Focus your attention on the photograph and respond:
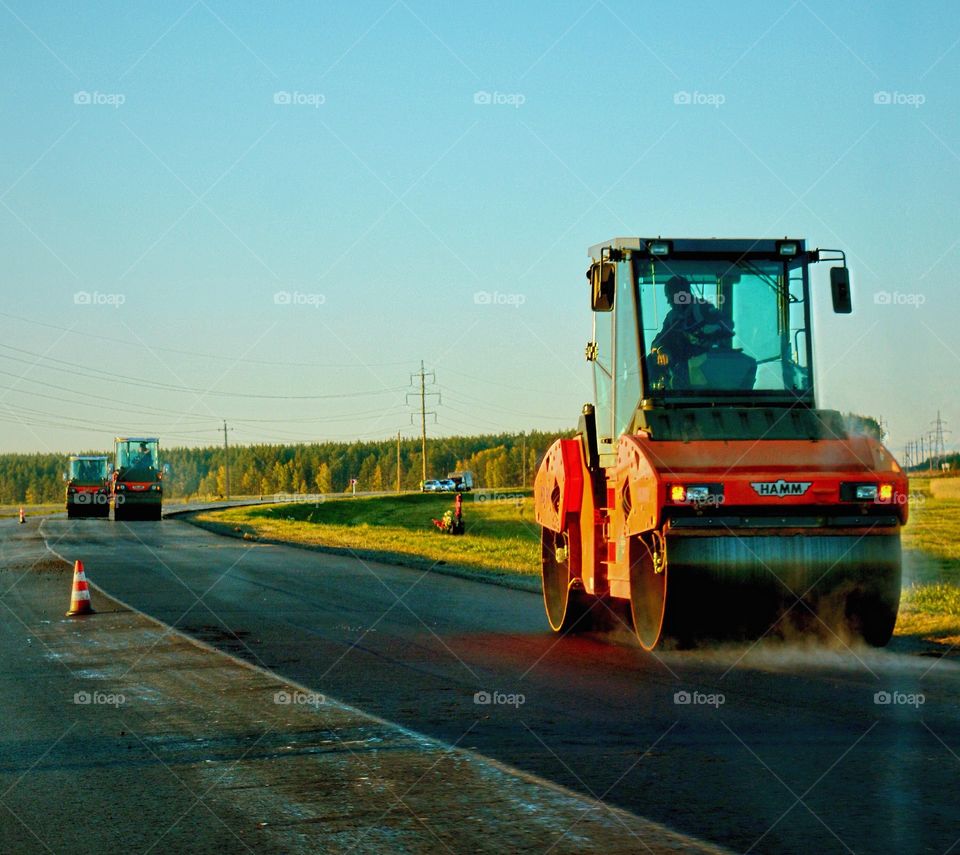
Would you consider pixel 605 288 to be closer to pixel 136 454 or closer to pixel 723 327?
pixel 723 327

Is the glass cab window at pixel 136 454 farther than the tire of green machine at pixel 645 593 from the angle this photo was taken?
Yes

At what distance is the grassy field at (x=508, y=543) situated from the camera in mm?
14422

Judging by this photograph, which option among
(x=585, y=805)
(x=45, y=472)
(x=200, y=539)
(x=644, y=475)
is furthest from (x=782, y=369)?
(x=45, y=472)

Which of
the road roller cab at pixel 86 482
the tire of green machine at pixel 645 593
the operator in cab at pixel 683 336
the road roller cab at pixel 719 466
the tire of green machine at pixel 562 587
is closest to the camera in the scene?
the road roller cab at pixel 719 466

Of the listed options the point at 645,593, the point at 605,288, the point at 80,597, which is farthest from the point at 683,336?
the point at 80,597

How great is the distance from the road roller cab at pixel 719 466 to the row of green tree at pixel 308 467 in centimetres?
15808

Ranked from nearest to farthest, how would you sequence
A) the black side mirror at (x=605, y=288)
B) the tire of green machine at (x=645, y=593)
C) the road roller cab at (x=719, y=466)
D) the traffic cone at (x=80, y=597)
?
the road roller cab at (x=719, y=466) → the tire of green machine at (x=645, y=593) → the black side mirror at (x=605, y=288) → the traffic cone at (x=80, y=597)

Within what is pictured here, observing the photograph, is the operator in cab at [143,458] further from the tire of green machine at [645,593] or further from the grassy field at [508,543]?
the tire of green machine at [645,593]

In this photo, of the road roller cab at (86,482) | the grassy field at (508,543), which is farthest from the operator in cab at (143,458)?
the road roller cab at (86,482)

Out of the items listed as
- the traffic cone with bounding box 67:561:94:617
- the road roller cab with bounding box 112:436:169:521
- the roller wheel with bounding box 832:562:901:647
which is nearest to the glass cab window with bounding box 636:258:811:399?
the roller wheel with bounding box 832:562:901:647

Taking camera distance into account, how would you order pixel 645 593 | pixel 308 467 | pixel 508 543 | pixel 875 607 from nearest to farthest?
pixel 875 607 < pixel 645 593 < pixel 508 543 < pixel 308 467

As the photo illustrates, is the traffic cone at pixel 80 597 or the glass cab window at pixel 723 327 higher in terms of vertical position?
the glass cab window at pixel 723 327

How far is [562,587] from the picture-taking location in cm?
1291

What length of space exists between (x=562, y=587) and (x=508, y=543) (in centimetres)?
1790
